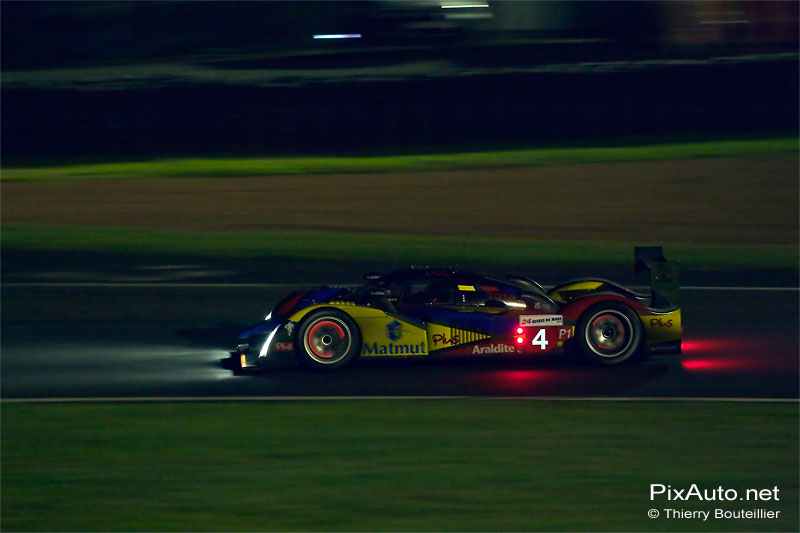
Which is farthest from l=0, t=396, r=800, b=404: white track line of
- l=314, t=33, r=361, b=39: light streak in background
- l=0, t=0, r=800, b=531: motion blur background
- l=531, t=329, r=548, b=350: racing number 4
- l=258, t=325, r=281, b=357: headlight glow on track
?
l=314, t=33, r=361, b=39: light streak in background

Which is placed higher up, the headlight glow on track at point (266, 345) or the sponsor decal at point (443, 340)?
the sponsor decal at point (443, 340)

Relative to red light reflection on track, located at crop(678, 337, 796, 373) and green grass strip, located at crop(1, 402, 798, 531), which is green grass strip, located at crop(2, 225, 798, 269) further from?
green grass strip, located at crop(1, 402, 798, 531)

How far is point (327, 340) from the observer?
1048cm

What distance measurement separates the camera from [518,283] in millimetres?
11016

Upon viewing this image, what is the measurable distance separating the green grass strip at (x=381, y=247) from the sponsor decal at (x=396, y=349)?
741 cm

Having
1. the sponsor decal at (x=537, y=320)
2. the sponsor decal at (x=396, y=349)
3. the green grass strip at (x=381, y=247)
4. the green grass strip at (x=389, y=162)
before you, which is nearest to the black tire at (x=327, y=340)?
the sponsor decal at (x=396, y=349)

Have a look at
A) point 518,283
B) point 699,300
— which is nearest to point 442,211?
point 699,300

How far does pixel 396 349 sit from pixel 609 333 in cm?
221

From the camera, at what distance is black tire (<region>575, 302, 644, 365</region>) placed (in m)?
10.6

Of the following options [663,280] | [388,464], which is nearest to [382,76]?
[663,280]

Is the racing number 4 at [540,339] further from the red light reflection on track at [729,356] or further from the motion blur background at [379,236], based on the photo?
the red light reflection on track at [729,356]

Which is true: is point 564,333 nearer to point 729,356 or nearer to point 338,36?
point 729,356

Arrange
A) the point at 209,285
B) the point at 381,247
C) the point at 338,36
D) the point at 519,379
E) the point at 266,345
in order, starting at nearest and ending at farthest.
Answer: the point at 519,379 → the point at 266,345 → the point at 209,285 → the point at 381,247 → the point at 338,36

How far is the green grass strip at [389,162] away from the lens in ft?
101
